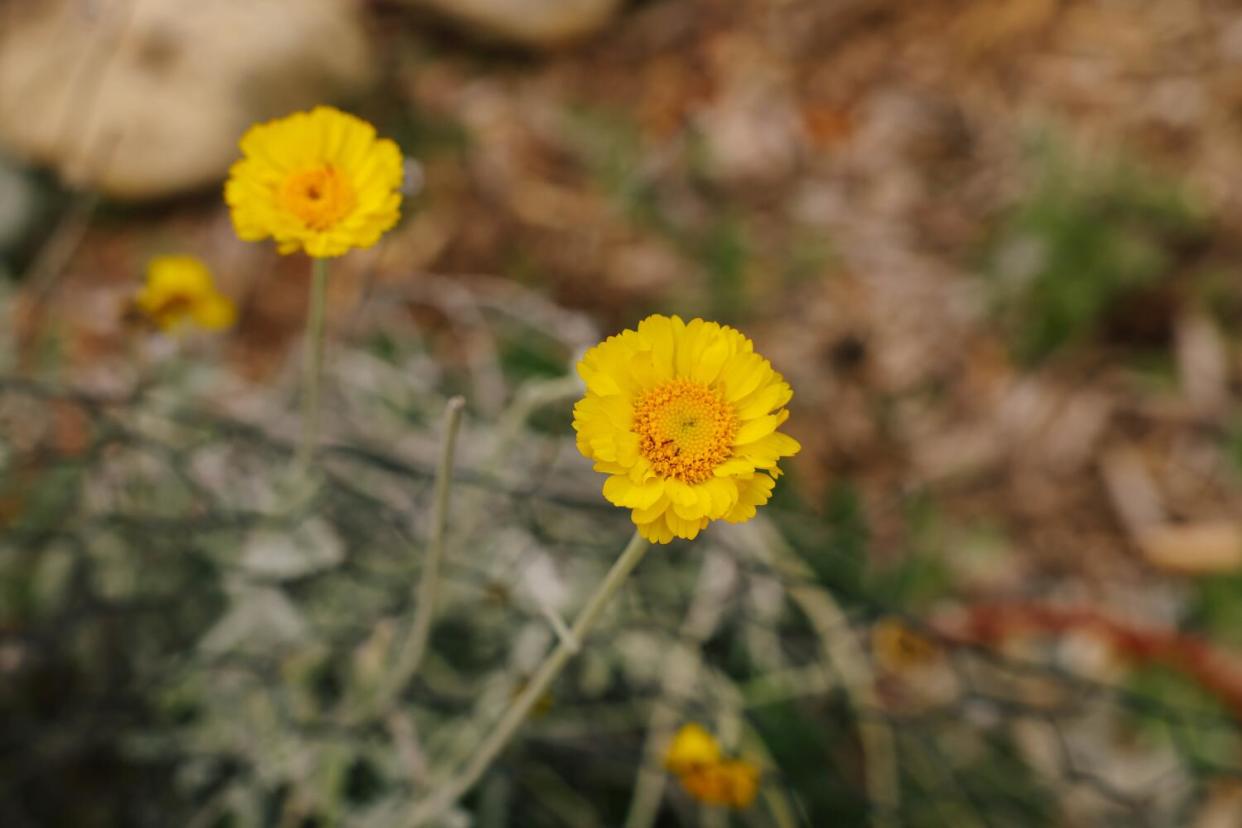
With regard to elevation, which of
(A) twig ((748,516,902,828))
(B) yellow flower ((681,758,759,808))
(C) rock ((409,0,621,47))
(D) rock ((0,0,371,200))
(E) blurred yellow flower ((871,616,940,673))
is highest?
(C) rock ((409,0,621,47))

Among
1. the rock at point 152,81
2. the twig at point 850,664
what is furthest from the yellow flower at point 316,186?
the rock at point 152,81

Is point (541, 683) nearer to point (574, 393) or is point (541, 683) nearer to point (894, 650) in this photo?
point (574, 393)

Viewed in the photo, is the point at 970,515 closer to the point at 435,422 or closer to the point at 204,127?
the point at 435,422

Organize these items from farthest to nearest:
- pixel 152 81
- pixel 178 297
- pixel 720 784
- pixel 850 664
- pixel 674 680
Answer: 1. pixel 152 81
2. pixel 850 664
3. pixel 674 680
4. pixel 178 297
5. pixel 720 784

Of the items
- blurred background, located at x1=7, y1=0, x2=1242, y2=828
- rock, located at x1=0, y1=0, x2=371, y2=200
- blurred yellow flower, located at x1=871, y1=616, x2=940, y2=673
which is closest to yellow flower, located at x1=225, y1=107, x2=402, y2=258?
blurred background, located at x1=7, y1=0, x2=1242, y2=828

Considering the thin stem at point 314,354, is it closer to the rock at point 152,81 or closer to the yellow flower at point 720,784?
the yellow flower at point 720,784

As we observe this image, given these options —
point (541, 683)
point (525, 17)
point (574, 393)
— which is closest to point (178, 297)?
point (574, 393)

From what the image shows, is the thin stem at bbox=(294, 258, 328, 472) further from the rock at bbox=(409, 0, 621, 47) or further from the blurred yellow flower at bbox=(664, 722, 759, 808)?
the rock at bbox=(409, 0, 621, 47)

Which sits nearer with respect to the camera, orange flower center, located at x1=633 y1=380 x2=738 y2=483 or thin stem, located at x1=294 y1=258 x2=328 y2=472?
orange flower center, located at x1=633 y1=380 x2=738 y2=483
